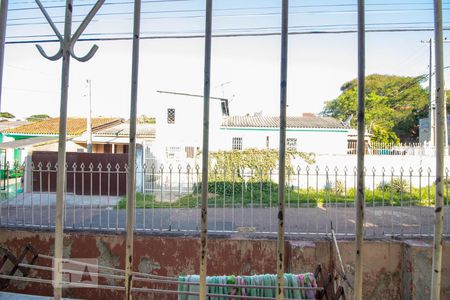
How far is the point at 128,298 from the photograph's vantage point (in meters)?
1.32

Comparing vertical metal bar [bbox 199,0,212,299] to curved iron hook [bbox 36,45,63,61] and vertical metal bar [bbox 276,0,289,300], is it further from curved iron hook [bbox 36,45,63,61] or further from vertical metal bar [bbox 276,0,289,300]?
curved iron hook [bbox 36,45,63,61]

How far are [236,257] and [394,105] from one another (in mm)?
39438

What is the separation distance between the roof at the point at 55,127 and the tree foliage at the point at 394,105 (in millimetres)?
23642

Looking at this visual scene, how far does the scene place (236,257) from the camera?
3.73 metres

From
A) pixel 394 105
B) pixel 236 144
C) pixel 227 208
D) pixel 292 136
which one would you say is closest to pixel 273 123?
pixel 292 136

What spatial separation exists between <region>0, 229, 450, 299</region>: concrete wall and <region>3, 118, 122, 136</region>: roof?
15796 millimetres

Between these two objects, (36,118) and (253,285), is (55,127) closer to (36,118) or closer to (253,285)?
(36,118)

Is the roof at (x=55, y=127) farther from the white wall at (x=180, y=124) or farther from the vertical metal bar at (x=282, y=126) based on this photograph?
the vertical metal bar at (x=282, y=126)

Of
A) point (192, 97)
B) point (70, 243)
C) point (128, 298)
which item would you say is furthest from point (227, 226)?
point (192, 97)

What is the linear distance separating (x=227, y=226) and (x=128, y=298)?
570 cm

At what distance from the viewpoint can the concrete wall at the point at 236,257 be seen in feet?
11.8

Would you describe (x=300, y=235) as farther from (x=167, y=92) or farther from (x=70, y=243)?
(x=167, y=92)

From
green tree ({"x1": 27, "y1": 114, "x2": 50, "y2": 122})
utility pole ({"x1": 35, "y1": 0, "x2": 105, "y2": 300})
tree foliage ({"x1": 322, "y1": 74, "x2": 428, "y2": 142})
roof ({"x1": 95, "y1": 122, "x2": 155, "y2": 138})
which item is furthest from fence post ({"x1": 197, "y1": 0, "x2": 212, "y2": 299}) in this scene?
green tree ({"x1": 27, "y1": 114, "x2": 50, "y2": 122})

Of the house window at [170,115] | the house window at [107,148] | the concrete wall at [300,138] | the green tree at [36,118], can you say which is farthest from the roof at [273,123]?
the green tree at [36,118]
